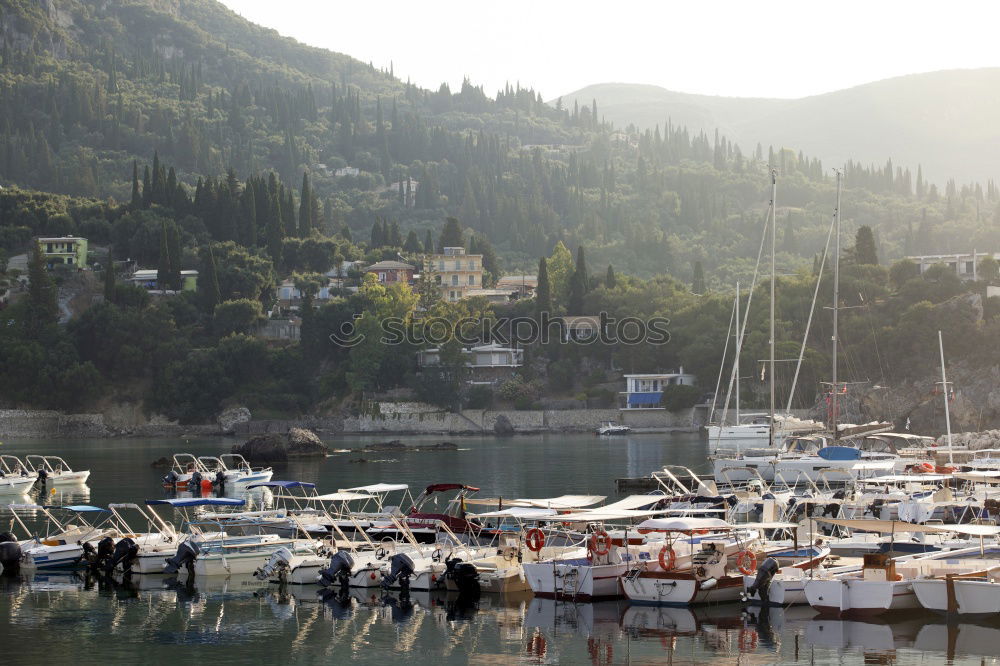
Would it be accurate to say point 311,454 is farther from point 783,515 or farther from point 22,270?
point 22,270

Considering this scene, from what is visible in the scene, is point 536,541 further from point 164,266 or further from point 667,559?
point 164,266

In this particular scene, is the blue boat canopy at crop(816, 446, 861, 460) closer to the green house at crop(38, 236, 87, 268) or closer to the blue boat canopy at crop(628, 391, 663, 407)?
the blue boat canopy at crop(628, 391, 663, 407)

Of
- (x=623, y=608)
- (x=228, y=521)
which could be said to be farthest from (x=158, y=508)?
(x=623, y=608)

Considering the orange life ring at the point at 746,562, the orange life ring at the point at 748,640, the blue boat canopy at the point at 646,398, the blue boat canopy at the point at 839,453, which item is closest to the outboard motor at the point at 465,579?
the orange life ring at the point at 746,562

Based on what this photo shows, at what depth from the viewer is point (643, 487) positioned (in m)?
59.6

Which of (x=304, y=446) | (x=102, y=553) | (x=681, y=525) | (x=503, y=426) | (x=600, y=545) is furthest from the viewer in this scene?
(x=503, y=426)

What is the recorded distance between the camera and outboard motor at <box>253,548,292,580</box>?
109 feet

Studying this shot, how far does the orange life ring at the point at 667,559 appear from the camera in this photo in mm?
29156


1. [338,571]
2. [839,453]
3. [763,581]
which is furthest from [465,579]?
[839,453]

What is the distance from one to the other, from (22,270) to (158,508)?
94856 mm

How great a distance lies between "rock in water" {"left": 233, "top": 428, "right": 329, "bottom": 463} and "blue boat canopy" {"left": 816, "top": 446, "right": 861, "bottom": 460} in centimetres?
3716

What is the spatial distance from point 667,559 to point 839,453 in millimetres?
31665

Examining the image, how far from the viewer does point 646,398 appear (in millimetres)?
120562

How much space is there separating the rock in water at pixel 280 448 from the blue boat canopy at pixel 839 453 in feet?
122
